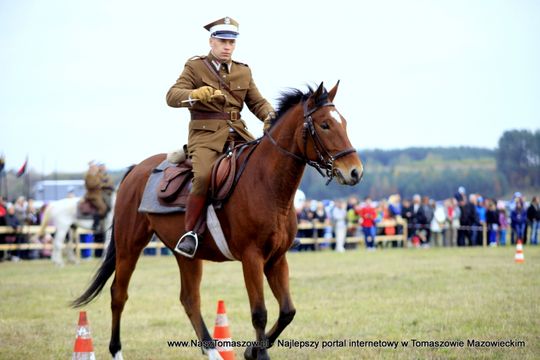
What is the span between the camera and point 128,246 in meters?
10.7

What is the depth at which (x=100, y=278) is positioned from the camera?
1100 cm

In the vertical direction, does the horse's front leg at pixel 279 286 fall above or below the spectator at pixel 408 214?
above

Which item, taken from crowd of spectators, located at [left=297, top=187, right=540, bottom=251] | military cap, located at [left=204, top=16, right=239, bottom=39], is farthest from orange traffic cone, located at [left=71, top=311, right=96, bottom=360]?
crowd of spectators, located at [left=297, top=187, right=540, bottom=251]

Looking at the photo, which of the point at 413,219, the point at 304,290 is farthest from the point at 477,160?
the point at 304,290

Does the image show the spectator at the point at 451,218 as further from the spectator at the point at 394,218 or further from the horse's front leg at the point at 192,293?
the horse's front leg at the point at 192,293

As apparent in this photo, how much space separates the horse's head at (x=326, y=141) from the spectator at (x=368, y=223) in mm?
25450

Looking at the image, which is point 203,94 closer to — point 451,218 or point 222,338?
point 222,338

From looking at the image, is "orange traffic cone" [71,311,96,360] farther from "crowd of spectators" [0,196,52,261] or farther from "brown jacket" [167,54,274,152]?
"crowd of spectators" [0,196,52,261]

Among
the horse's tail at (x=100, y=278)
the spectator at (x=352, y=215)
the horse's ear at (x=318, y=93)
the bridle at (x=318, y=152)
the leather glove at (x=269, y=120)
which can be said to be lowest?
the spectator at (x=352, y=215)

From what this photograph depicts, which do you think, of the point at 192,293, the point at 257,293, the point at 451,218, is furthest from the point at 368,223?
the point at 257,293

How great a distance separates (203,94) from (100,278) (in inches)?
126

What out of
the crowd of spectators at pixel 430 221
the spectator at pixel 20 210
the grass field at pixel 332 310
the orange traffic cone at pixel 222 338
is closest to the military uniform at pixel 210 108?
the orange traffic cone at pixel 222 338

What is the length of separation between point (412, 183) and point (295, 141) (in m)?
42.6

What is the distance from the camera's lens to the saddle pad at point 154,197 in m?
10.1
